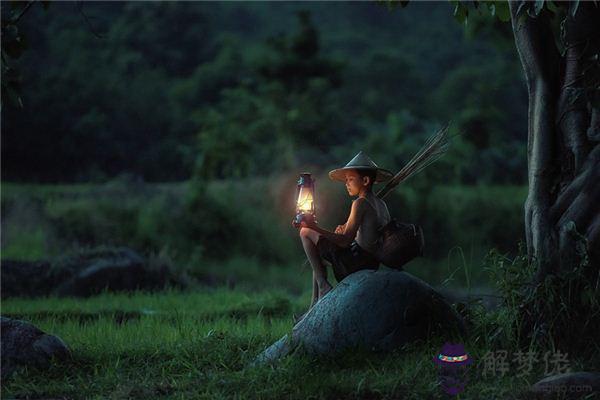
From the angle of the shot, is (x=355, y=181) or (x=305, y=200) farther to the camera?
(x=355, y=181)

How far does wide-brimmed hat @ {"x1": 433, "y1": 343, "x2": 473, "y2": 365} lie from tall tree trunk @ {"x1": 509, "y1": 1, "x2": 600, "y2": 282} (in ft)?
3.17

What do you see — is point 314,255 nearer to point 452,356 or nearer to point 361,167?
point 361,167

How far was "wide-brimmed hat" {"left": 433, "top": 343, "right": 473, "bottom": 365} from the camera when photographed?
5656mm

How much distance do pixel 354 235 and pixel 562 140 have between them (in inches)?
71.2

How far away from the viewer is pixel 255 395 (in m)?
5.48

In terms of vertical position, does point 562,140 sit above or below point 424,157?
above

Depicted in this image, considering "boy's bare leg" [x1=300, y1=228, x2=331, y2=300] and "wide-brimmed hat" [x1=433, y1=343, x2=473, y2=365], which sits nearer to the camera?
"wide-brimmed hat" [x1=433, y1=343, x2=473, y2=365]

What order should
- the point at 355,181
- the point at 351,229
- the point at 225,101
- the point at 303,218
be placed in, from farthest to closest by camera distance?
the point at 225,101 < the point at 355,181 < the point at 351,229 < the point at 303,218

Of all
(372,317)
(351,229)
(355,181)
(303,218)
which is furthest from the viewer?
(355,181)

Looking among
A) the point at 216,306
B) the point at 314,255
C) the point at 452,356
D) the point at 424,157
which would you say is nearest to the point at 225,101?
the point at 216,306

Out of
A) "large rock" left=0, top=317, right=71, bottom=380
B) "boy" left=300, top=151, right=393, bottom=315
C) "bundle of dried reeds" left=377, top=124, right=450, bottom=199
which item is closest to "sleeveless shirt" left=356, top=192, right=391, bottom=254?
"boy" left=300, top=151, right=393, bottom=315

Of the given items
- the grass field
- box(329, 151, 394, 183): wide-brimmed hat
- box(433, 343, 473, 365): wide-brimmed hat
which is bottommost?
the grass field

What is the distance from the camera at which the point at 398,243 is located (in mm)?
6391

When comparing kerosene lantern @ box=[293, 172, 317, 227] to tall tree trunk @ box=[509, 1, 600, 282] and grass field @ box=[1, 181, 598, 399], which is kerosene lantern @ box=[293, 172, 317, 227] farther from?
tall tree trunk @ box=[509, 1, 600, 282]
